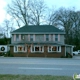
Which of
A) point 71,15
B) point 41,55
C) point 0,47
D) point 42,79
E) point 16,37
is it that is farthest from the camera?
point 71,15

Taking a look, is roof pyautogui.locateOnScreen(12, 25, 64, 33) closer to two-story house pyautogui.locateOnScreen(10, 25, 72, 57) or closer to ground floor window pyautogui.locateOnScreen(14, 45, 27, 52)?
two-story house pyautogui.locateOnScreen(10, 25, 72, 57)

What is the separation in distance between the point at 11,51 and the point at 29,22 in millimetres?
17437

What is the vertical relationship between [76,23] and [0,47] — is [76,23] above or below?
above

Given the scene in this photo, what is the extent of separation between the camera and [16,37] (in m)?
48.1

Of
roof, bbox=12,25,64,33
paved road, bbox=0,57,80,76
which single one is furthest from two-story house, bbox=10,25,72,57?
paved road, bbox=0,57,80,76

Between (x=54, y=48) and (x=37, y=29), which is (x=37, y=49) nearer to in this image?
(x=54, y=48)

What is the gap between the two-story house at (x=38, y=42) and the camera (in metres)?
45.2

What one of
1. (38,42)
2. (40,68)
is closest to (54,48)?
(38,42)

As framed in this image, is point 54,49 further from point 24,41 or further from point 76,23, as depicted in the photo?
point 76,23

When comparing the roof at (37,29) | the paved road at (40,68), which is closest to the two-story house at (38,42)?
the roof at (37,29)

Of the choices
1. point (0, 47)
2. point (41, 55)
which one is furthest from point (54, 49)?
point (0, 47)

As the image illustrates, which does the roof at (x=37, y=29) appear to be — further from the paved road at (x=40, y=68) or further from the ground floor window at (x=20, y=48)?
the paved road at (x=40, y=68)

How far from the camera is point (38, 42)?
47.0 m

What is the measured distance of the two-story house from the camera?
4516cm
